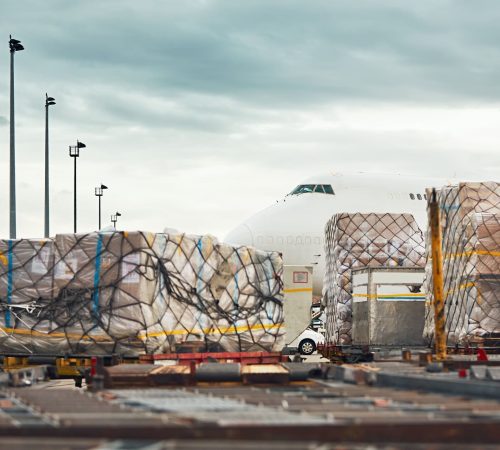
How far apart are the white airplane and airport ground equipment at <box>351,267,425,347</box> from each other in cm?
1193

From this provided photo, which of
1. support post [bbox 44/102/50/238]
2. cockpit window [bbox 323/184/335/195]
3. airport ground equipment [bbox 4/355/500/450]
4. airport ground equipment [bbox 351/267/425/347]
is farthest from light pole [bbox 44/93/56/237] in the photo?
airport ground equipment [bbox 4/355/500/450]

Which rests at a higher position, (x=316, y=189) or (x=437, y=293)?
(x=316, y=189)

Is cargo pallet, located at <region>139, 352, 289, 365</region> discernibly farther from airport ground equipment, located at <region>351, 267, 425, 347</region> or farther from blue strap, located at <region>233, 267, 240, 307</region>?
airport ground equipment, located at <region>351, 267, 425, 347</region>

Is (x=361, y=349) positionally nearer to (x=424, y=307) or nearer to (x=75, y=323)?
(x=424, y=307)

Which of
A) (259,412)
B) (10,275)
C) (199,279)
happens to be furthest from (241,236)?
(259,412)

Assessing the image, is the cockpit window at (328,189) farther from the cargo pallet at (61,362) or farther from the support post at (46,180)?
the cargo pallet at (61,362)

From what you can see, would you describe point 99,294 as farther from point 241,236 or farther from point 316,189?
point 316,189

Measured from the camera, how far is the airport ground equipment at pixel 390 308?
28.7 metres

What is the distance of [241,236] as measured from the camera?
1622 inches

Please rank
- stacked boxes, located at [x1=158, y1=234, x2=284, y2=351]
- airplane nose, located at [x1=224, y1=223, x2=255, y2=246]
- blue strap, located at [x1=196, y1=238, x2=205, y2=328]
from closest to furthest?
stacked boxes, located at [x1=158, y1=234, x2=284, y2=351] → blue strap, located at [x1=196, y1=238, x2=205, y2=328] → airplane nose, located at [x1=224, y1=223, x2=255, y2=246]

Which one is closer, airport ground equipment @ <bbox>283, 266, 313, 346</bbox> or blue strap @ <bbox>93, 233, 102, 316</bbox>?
blue strap @ <bbox>93, 233, 102, 316</bbox>

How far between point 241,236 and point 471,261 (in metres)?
18.4

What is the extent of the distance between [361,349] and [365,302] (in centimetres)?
153

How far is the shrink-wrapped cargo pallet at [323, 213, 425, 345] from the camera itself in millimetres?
31969
